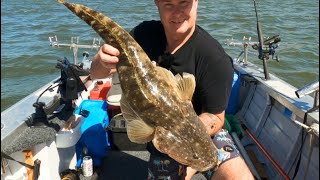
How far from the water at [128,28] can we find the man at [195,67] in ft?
18.1

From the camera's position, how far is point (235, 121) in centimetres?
523

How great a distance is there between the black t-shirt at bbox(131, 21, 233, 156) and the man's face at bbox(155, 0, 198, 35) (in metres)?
0.20

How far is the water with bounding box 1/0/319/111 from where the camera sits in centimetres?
1101

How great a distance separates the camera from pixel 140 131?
8.57ft

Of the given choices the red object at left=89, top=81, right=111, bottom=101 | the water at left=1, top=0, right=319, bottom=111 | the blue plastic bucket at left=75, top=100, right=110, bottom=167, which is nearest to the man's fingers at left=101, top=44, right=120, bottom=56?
the blue plastic bucket at left=75, top=100, right=110, bottom=167

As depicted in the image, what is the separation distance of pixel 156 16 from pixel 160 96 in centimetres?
1543

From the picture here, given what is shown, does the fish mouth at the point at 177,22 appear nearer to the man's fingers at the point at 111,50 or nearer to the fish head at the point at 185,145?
the man's fingers at the point at 111,50

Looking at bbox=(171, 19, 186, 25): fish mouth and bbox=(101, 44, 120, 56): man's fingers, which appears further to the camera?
bbox=(171, 19, 186, 25): fish mouth

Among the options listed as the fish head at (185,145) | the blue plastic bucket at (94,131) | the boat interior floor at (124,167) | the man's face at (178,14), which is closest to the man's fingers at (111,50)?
the fish head at (185,145)

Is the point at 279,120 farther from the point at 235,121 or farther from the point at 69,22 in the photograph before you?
the point at 69,22

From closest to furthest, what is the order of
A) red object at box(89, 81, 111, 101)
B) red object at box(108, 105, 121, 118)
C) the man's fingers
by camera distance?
1. the man's fingers
2. red object at box(108, 105, 121, 118)
3. red object at box(89, 81, 111, 101)

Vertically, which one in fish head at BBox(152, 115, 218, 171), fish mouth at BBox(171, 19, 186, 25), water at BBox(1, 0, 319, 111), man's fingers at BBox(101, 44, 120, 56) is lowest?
water at BBox(1, 0, 319, 111)

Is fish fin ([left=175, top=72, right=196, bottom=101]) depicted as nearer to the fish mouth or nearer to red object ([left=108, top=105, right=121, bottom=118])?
the fish mouth

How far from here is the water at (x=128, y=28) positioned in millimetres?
11008
